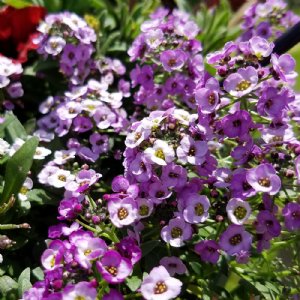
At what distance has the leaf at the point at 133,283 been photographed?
1.28 meters

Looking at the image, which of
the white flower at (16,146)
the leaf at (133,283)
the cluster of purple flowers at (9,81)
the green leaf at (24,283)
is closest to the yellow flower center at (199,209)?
the leaf at (133,283)

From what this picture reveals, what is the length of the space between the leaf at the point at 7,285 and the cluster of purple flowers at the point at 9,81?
0.63 meters

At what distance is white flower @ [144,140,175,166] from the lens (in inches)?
51.1

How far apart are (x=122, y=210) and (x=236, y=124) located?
1.21 ft

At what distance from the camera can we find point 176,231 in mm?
1340

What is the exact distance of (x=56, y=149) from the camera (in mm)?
1757

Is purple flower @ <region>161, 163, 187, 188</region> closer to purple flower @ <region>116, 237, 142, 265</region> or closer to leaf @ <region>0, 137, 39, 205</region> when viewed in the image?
purple flower @ <region>116, 237, 142, 265</region>

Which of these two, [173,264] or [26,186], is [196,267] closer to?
[173,264]

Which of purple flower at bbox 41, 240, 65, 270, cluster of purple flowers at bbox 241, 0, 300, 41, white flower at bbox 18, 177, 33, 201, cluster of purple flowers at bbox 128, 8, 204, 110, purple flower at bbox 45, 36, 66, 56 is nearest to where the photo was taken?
purple flower at bbox 41, 240, 65, 270

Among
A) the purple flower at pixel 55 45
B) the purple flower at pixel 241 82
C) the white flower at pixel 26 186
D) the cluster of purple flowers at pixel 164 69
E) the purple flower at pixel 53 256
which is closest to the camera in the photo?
the purple flower at pixel 53 256

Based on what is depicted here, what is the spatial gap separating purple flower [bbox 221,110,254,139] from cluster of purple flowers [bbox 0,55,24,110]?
0.76 metres

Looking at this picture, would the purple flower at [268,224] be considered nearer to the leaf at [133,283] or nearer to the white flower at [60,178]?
the leaf at [133,283]

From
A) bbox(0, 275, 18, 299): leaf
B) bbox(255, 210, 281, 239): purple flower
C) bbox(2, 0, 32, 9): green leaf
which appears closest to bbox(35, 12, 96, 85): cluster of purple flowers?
bbox(2, 0, 32, 9): green leaf

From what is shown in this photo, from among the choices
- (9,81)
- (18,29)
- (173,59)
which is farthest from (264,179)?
(18,29)
